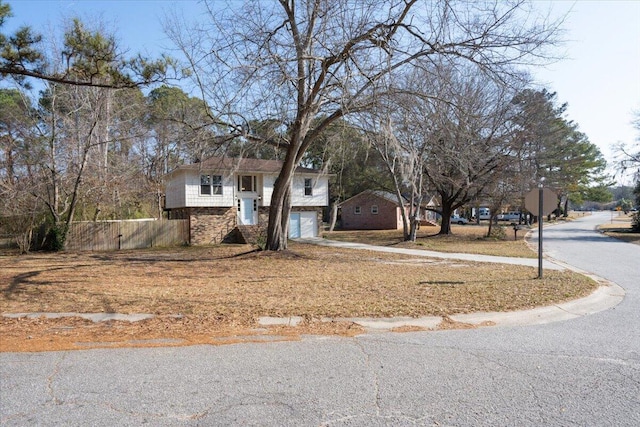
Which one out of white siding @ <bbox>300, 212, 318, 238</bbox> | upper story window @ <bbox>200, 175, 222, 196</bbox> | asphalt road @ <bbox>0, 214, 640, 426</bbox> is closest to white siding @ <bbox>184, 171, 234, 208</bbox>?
upper story window @ <bbox>200, 175, 222, 196</bbox>

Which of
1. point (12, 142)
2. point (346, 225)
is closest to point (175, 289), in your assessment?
point (12, 142)

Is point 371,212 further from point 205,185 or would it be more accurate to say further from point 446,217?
point 205,185

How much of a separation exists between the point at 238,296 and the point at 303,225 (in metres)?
21.5

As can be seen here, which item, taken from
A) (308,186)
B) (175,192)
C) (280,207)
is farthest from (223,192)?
(280,207)

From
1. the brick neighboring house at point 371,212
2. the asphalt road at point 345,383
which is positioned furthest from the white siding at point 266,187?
the asphalt road at point 345,383

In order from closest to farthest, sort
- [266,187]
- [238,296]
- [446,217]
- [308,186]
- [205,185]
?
[238,296] < [205,185] < [266,187] < [308,186] < [446,217]

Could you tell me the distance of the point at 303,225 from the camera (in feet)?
97.0

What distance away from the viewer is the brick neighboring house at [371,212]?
4228 cm

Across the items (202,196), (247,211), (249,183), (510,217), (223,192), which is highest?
(249,183)

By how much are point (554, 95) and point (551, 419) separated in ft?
140

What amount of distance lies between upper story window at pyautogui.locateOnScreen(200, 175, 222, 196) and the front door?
6.51ft

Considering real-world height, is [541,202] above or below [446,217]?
above

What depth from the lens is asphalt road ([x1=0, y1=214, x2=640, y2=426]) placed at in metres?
3.31

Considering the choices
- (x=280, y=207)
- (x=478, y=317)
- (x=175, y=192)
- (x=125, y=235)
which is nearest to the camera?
(x=478, y=317)
